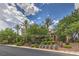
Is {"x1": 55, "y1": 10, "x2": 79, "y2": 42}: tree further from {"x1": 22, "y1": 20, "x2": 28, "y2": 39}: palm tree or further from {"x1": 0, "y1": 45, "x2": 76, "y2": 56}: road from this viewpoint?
{"x1": 22, "y1": 20, "x2": 28, "y2": 39}: palm tree

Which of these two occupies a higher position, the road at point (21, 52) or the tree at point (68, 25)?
the tree at point (68, 25)

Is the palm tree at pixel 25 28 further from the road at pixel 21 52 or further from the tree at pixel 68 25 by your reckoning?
the tree at pixel 68 25

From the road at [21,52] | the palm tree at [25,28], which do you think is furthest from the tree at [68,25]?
the palm tree at [25,28]

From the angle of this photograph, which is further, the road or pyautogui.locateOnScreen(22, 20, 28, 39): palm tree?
pyautogui.locateOnScreen(22, 20, 28, 39): palm tree

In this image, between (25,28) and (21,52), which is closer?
(21,52)

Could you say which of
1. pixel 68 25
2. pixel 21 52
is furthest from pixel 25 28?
pixel 68 25

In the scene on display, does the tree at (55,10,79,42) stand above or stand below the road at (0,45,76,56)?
above

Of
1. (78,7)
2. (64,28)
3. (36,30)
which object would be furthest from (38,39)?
(78,7)

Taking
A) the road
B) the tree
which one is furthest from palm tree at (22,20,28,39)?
the tree

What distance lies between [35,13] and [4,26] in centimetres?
65

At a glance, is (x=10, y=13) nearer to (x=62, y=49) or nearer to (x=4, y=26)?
(x=4, y=26)

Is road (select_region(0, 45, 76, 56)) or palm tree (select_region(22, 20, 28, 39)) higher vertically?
palm tree (select_region(22, 20, 28, 39))

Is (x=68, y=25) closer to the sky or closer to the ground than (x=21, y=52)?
closer to the sky

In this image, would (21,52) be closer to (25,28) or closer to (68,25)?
(25,28)
